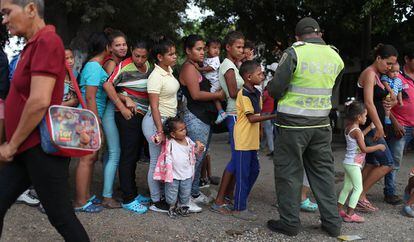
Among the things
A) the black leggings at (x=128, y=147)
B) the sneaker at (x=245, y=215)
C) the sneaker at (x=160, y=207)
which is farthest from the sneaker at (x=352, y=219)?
the black leggings at (x=128, y=147)

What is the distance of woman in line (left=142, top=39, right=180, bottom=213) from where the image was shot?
424 cm

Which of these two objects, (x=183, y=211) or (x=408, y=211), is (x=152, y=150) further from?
(x=408, y=211)

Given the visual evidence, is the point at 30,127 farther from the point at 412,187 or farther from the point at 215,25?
the point at 215,25

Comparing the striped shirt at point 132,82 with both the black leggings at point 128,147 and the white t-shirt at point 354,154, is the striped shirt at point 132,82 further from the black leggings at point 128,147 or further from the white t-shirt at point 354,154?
the white t-shirt at point 354,154

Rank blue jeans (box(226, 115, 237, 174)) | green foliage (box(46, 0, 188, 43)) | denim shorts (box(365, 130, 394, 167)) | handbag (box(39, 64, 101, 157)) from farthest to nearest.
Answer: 1. green foliage (box(46, 0, 188, 43))
2. denim shorts (box(365, 130, 394, 167))
3. blue jeans (box(226, 115, 237, 174))
4. handbag (box(39, 64, 101, 157))

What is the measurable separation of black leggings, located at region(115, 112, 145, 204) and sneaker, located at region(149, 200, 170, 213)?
241 millimetres

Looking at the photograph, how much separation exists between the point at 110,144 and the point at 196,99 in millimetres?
1011

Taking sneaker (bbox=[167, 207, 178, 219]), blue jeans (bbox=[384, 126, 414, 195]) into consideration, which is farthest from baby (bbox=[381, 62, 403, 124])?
sneaker (bbox=[167, 207, 178, 219])

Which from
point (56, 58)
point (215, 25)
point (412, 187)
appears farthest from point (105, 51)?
point (215, 25)

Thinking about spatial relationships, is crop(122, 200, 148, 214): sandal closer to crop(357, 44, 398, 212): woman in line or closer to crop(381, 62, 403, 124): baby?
crop(357, 44, 398, 212): woman in line

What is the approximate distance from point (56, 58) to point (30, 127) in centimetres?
42

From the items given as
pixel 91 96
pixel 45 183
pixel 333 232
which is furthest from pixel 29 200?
pixel 333 232

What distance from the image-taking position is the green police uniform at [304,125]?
12.4ft

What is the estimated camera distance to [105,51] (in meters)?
4.43
